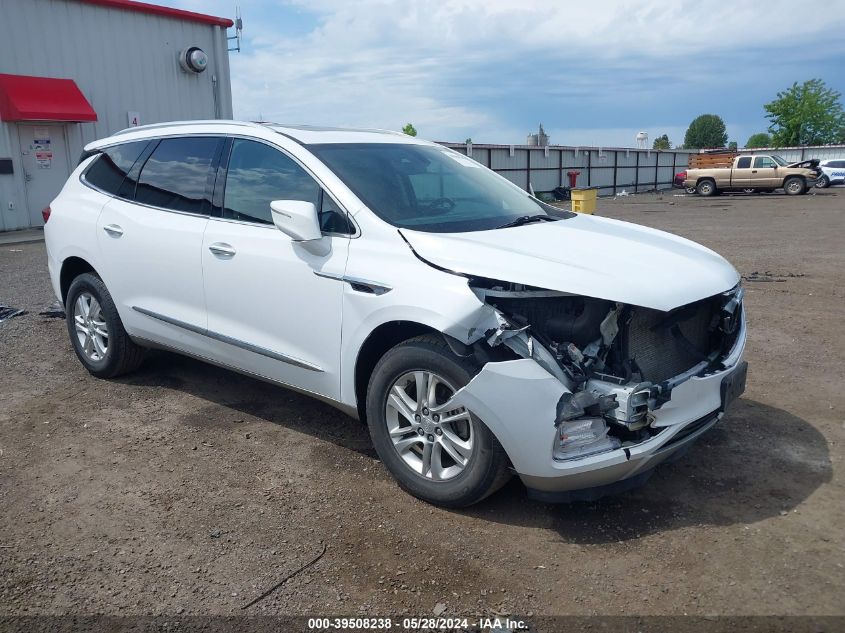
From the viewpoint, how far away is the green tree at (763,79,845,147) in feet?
239

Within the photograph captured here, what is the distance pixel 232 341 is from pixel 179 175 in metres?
1.26

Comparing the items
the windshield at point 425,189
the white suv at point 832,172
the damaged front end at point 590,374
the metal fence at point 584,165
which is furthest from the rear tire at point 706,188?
the damaged front end at point 590,374

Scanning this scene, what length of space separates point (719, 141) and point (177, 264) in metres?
115

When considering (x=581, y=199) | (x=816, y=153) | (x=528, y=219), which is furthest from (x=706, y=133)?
(x=528, y=219)

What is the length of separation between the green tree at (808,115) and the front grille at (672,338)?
3218 inches

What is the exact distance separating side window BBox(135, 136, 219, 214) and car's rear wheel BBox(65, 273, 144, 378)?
0.83 metres

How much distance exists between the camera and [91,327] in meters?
5.37

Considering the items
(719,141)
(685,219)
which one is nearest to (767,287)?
(685,219)

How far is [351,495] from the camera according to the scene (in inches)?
144

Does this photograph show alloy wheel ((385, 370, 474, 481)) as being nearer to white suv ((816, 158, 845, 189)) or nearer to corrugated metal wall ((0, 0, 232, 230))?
corrugated metal wall ((0, 0, 232, 230))

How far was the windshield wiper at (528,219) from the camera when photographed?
3.99 meters

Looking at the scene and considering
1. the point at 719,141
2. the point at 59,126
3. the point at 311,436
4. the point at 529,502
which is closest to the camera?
the point at 529,502

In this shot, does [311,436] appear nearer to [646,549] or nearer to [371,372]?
[371,372]

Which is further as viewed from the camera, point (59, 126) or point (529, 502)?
point (59, 126)
